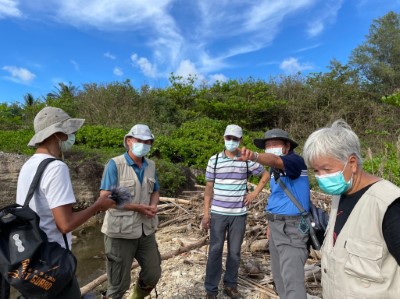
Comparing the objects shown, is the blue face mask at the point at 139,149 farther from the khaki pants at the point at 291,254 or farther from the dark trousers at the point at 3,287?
the dark trousers at the point at 3,287

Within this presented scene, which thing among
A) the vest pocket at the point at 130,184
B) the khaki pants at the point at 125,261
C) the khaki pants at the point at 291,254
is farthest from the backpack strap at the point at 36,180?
the khaki pants at the point at 291,254

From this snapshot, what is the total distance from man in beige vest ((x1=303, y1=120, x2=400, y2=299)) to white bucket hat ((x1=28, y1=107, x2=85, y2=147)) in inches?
68.3

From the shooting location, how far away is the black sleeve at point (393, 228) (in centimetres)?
159

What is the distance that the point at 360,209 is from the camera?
1752 mm

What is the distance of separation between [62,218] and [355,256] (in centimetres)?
182

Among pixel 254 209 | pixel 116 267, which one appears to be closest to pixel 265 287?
pixel 116 267

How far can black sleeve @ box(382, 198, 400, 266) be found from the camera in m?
1.59

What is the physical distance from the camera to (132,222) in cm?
355

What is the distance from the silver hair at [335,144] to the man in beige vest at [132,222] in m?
2.14

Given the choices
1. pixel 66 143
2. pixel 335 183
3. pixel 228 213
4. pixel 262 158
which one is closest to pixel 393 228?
pixel 335 183

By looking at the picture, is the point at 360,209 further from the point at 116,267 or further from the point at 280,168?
the point at 116,267

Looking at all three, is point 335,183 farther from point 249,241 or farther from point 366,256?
point 249,241

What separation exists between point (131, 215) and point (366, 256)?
246cm

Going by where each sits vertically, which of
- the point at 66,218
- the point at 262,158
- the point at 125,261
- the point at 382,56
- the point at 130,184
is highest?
the point at 382,56
